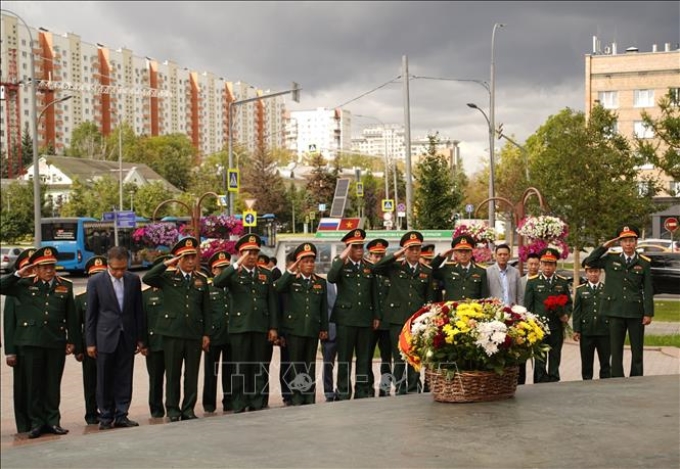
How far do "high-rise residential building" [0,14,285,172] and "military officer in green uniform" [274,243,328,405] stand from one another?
5378cm

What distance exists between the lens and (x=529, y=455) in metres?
5.14

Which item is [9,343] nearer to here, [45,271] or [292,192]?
[45,271]

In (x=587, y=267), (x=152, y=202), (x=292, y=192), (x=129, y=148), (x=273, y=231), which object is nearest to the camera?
(x=587, y=267)

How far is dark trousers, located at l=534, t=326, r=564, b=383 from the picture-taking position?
32.5ft

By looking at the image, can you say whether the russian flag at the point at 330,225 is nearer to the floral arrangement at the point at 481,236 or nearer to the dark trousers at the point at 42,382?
the floral arrangement at the point at 481,236

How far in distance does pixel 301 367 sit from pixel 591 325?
328cm

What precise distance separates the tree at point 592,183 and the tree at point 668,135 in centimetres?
170

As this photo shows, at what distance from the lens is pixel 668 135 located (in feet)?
61.7

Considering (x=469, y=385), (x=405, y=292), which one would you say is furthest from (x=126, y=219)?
(x=469, y=385)

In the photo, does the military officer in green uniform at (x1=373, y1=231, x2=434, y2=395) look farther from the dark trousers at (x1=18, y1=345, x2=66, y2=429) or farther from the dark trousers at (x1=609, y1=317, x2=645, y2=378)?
the dark trousers at (x1=18, y1=345, x2=66, y2=429)

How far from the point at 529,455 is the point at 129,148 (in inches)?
3291

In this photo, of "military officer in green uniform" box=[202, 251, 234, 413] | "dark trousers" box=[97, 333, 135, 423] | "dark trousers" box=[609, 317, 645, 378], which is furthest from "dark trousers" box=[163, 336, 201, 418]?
"dark trousers" box=[609, 317, 645, 378]

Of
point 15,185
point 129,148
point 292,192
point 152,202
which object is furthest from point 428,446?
point 129,148

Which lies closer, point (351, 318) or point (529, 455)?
point (529, 455)
